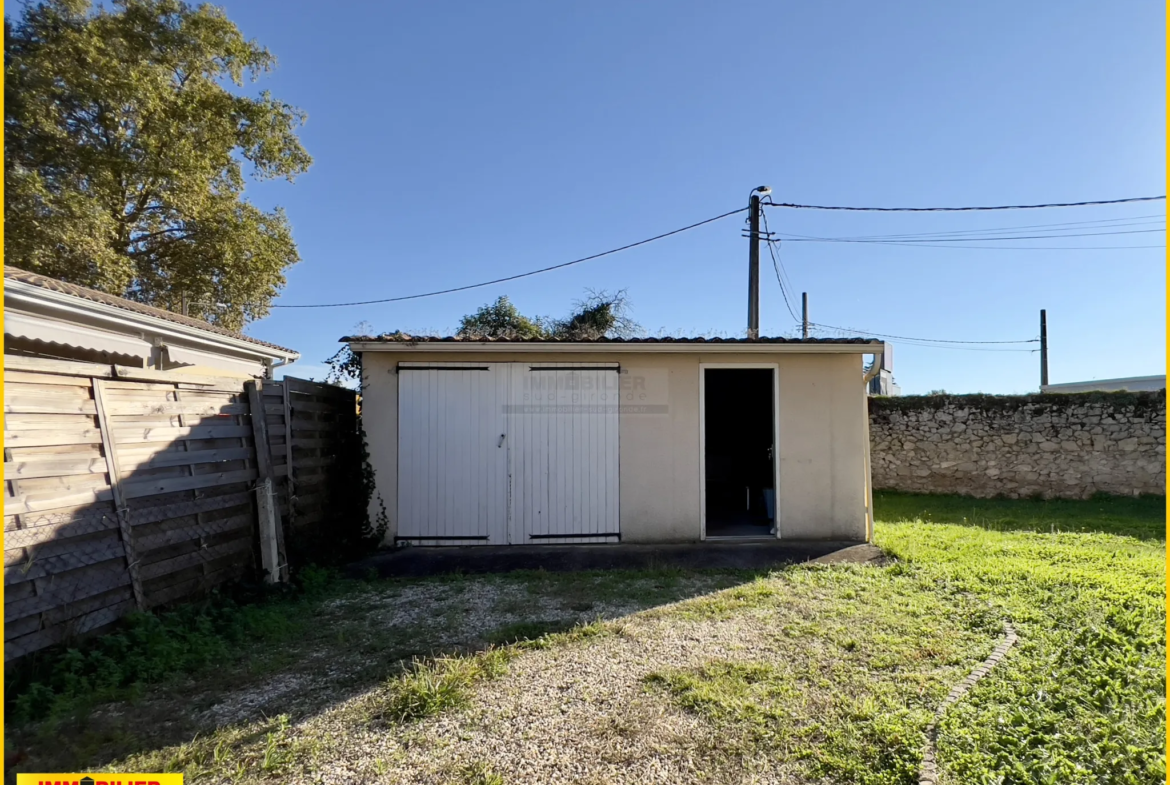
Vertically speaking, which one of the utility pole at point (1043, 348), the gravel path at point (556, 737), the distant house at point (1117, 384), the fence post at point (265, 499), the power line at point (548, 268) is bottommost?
the gravel path at point (556, 737)

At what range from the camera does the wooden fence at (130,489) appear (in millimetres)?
2893

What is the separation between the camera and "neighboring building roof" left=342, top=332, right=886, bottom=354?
5.89 meters

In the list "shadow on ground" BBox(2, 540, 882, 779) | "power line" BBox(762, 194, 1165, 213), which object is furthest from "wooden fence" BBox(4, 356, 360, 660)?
"power line" BBox(762, 194, 1165, 213)

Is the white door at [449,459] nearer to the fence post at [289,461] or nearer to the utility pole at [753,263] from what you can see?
the fence post at [289,461]

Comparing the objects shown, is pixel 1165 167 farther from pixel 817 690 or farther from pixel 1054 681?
pixel 817 690

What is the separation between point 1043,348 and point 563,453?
71.1ft

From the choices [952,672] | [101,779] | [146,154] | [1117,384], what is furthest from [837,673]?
[1117,384]

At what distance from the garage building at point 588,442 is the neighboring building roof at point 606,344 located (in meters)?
0.06

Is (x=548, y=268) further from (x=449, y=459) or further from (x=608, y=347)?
(x=449, y=459)

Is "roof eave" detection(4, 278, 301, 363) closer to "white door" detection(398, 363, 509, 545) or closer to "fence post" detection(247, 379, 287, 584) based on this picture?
"fence post" detection(247, 379, 287, 584)

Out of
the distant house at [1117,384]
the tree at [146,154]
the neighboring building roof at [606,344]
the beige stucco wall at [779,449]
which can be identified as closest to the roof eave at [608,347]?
the neighboring building roof at [606,344]

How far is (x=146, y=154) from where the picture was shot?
1080 cm

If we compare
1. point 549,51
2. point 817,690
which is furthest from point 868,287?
point 817,690

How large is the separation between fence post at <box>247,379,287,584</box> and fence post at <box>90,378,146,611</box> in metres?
1.05
